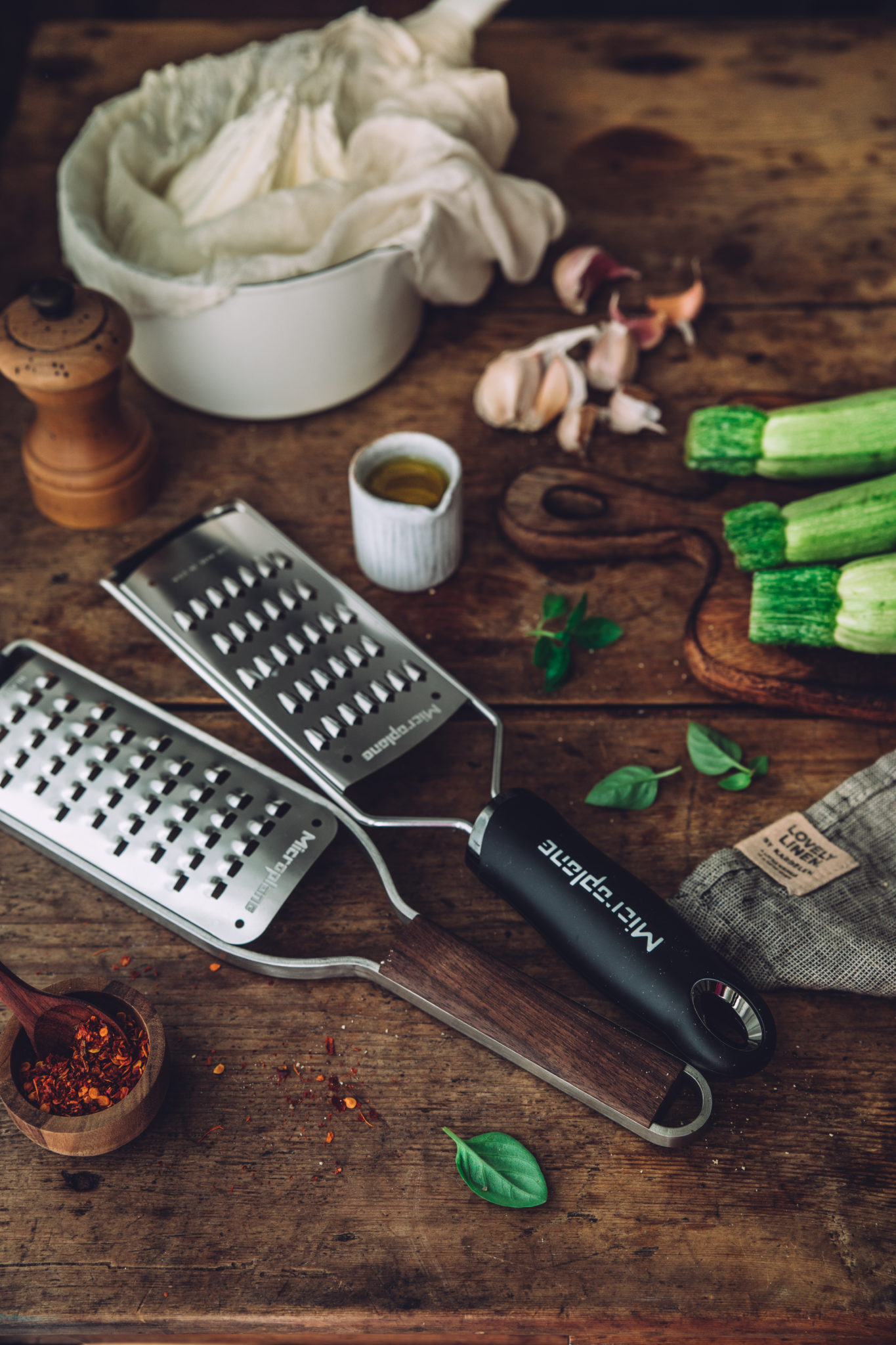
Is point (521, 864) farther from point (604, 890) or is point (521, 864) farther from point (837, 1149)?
point (837, 1149)

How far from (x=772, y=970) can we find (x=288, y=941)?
360 millimetres

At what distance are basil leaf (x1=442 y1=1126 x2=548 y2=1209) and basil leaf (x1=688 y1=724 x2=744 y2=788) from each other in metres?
0.35

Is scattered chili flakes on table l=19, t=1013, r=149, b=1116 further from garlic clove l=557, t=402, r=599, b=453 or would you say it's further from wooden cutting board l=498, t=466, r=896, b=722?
garlic clove l=557, t=402, r=599, b=453

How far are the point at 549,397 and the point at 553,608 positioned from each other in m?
0.27

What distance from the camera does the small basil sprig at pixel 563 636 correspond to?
3.10ft

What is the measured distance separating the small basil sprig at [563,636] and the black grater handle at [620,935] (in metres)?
0.18

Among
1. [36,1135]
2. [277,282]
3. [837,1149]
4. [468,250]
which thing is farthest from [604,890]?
[468,250]

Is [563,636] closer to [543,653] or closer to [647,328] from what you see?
[543,653]

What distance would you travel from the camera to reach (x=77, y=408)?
3.10 feet

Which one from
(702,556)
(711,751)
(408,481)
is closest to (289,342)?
(408,481)

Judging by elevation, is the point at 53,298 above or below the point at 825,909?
above

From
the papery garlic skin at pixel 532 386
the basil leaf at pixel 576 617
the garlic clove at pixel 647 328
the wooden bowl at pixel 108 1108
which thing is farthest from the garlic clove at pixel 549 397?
the wooden bowl at pixel 108 1108

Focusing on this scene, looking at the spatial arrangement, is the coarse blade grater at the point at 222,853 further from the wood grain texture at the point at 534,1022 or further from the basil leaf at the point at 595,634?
the basil leaf at the point at 595,634

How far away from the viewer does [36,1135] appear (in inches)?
25.3
